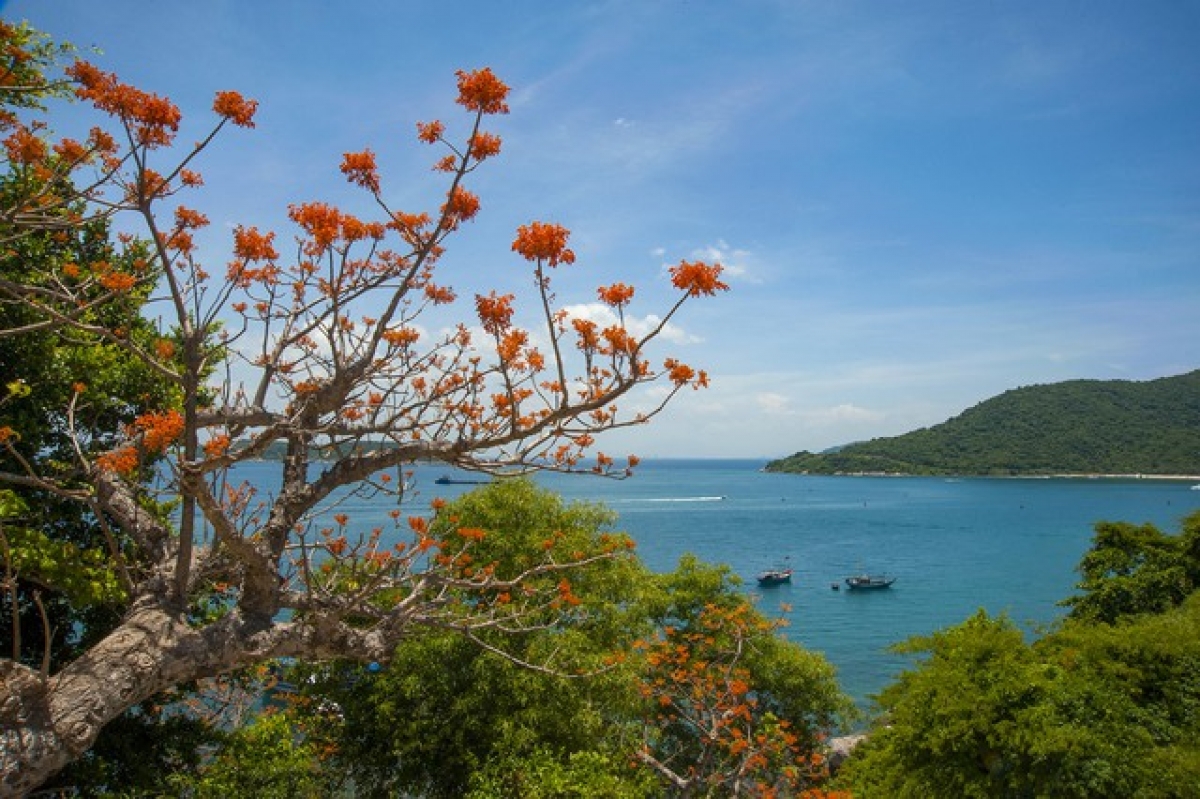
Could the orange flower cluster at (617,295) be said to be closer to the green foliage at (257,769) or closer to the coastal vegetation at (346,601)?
the coastal vegetation at (346,601)

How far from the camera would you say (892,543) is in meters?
63.2

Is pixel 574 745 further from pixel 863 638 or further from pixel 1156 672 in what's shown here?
pixel 863 638

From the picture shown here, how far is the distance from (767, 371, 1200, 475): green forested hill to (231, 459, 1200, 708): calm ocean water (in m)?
4.03

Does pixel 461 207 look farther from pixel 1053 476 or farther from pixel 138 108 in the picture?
pixel 1053 476

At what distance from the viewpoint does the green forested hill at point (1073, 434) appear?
116500 millimetres

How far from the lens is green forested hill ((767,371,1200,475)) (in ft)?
382

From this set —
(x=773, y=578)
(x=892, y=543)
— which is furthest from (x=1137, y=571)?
(x=892, y=543)

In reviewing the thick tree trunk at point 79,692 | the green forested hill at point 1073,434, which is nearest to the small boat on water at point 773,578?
the thick tree trunk at point 79,692

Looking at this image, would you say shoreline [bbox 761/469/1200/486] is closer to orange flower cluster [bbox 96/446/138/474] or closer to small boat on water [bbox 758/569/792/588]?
small boat on water [bbox 758/569/792/588]

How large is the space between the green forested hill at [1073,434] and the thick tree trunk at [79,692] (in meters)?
138

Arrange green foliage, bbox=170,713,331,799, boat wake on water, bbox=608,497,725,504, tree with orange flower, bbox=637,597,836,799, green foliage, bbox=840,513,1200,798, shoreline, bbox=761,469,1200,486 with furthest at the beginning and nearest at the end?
shoreline, bbox=761,469,1200,486 → boat wake on water, bbox=608,497,725,504 → tree with orange flower, bbox=637,597,836,799 → green foliage, bbox=840,513,1200,798 → green foliage, bbox=170,713,331,799

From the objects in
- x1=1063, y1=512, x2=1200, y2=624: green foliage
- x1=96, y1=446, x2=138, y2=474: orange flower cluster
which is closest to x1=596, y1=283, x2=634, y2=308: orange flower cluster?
x1=96, y1=446, x2=138, y2=474: orange flower cluster

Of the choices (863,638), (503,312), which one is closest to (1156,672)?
(503,312)

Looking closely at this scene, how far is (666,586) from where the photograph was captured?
16172mm
